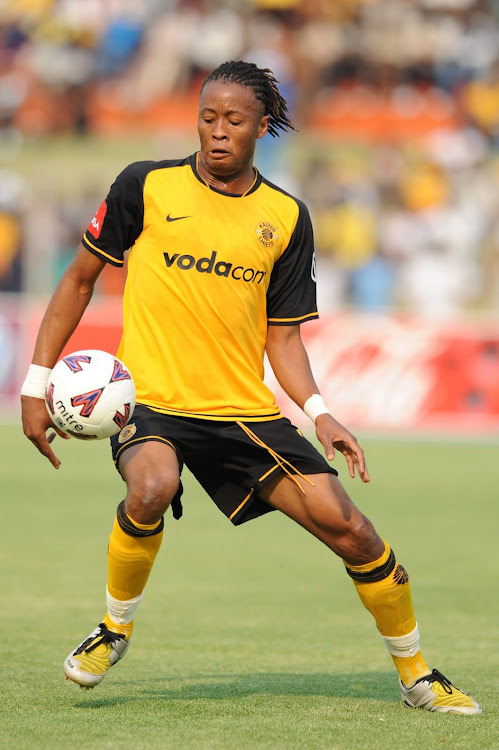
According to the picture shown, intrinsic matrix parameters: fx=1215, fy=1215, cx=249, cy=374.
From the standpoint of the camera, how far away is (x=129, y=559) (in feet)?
15.3

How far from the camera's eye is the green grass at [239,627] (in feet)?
14.4

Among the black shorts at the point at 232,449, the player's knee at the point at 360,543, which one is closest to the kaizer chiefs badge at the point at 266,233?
the black shorts at the point at 232,449

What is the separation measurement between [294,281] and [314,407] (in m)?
0.55

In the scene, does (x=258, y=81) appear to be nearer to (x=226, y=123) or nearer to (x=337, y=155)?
(x=226, y=123)

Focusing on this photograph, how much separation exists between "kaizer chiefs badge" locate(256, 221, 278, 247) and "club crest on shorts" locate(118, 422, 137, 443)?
2.97 ft

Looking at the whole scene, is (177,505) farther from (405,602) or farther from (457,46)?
(457,46)

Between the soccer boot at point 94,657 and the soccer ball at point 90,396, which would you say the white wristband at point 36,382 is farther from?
the soccer boot at point 94,657

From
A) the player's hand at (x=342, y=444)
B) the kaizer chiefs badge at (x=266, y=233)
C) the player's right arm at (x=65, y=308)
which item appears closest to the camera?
the player's hand at (x=342, y=444)

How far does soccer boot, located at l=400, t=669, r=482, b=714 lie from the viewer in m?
4.72

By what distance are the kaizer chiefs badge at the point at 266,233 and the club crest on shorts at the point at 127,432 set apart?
906mm

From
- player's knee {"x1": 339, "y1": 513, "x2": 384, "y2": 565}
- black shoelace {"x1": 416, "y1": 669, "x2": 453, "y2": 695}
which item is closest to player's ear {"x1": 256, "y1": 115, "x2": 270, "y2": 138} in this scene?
player's knee {"x1": 339, "y1": 513, "x2": 384, "y2": 565}

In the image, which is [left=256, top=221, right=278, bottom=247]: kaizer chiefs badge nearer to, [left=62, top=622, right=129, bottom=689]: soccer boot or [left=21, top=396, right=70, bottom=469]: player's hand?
[left=21, top=396, right=70, bottom=469]: player's hand

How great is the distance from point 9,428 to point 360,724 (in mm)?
12826

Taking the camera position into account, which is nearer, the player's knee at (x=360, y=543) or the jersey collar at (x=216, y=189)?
the player's knee at (x=360, y=543)
